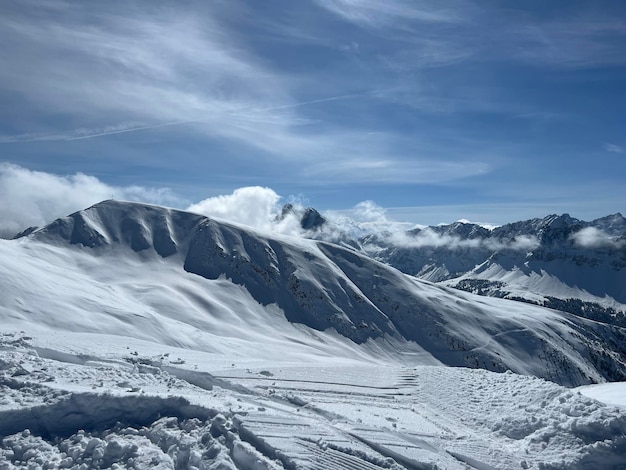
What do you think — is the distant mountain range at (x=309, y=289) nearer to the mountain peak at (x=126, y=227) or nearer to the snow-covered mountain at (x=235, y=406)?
the mountain peak at (x=126, y=227)

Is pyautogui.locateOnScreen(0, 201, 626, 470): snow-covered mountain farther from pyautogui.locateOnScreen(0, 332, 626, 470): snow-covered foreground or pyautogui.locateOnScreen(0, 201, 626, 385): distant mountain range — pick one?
pyautogui.locateOnScreen(0, 201, 626, 385): distant mountain range

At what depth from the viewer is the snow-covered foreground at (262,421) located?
1105 centimetres

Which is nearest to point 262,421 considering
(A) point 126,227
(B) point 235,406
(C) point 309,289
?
(B) point 235,406

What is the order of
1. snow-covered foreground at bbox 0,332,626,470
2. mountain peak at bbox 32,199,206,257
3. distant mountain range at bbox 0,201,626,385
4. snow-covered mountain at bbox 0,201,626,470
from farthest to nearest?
mountain peak at bbox 32,199,206,257, distant mountain range at bbox 0,201,626,385, snow-covered mountain at bbox 0,201,626,470, snow-covered foreground at bbox 0,332,626,470

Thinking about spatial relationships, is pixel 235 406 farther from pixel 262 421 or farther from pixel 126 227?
pixel 126 227

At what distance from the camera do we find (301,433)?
12.5 meters

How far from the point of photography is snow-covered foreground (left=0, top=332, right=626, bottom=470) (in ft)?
36.2

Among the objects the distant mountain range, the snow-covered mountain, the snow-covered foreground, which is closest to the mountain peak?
the distant mountain range

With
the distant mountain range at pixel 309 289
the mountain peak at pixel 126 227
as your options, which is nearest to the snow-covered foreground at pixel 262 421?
the distant mountain range at pixel 309 289

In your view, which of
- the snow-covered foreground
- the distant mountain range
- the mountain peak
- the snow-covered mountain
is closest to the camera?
the snow-covered foreground

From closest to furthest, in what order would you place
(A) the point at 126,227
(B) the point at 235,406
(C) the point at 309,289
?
(B) the point at 235,406 < (C) the point at 309,289 < (A) the point at 126,227

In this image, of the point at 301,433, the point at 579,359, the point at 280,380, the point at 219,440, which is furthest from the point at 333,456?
the point at 579,359

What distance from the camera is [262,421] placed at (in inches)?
498

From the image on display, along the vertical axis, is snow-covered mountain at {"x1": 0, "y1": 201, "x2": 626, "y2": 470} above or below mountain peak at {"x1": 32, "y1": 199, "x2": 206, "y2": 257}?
below
